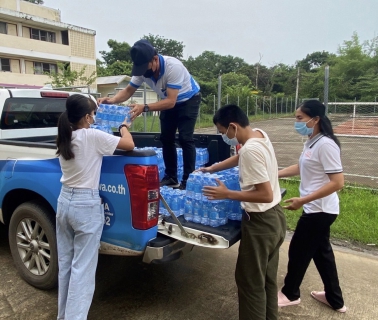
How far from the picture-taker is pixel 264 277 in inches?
93.5

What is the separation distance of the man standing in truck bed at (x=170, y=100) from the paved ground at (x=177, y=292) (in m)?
0.99

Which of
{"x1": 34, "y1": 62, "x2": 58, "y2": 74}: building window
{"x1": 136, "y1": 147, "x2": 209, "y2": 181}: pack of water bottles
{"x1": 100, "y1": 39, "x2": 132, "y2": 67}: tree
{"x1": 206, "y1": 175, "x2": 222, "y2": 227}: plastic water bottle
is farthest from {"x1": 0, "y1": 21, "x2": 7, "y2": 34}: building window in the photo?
{"x1": 206, "y1": 175, "x2": 222, "y2": 227}: plastic water bottle

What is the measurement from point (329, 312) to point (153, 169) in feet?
6.84

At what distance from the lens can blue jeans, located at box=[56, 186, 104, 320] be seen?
94.5 inches

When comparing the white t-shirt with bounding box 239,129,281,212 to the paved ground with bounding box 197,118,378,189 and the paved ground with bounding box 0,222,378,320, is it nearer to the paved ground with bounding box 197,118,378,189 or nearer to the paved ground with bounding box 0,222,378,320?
the paved ground with bounding box 0,222,378,320

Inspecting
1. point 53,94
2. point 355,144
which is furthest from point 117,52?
point 53,94

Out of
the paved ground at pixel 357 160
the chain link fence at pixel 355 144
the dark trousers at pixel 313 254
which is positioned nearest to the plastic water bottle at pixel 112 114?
the dark trousers at pixel 313 254

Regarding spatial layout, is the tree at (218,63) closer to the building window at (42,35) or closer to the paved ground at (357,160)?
the building window at (42,35)

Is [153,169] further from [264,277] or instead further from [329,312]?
[329,312]

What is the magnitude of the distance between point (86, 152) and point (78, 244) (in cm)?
70

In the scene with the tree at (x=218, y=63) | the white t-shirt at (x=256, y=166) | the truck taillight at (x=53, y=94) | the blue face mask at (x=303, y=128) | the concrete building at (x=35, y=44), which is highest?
the tree at (x=218, y=63)

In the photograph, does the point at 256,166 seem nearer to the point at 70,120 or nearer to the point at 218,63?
the point at 70,120

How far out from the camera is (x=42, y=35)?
101 feet

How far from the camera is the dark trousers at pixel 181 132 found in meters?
3.57
